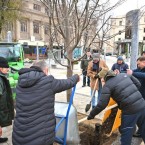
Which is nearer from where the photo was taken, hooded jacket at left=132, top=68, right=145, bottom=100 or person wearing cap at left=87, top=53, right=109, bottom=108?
hooded jacket at left=132, top=68, right=145, bottom=100

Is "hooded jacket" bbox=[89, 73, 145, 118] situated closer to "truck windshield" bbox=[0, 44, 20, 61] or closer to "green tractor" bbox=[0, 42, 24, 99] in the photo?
"green tractor" bbox=[0, 42, 24, 99]

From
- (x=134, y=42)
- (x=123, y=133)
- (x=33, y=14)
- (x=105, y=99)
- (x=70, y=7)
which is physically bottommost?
(x=123, y=133)

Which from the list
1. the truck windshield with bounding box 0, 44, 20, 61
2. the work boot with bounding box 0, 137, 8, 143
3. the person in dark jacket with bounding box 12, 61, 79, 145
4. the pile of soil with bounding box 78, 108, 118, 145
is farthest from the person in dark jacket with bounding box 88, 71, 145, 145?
the truck windshield with bounding box 0, 44, 20, 61

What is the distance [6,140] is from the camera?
4328 mm

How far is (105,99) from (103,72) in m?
0.45

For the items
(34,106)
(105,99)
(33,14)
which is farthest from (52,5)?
(33,14)

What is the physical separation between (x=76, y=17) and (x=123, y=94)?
71.4 inches

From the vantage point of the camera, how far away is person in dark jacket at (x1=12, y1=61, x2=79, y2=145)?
8.58ft

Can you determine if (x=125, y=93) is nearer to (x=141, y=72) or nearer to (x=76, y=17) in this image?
(x=141, y=72)

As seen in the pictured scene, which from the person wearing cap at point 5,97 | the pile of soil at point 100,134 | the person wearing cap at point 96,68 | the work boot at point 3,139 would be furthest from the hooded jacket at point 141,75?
the work boot at point 3,139

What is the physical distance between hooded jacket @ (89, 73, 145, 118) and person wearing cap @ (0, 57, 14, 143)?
4.81 ft

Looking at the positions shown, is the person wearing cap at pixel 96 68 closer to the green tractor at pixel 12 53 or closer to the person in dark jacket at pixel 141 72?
the person in dark jacket at pixel 141 72

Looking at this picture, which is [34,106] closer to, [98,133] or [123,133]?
[123,133]

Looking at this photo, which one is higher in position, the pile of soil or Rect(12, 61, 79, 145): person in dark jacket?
Rect(12, 61, 79, 145): person in dark jacket
